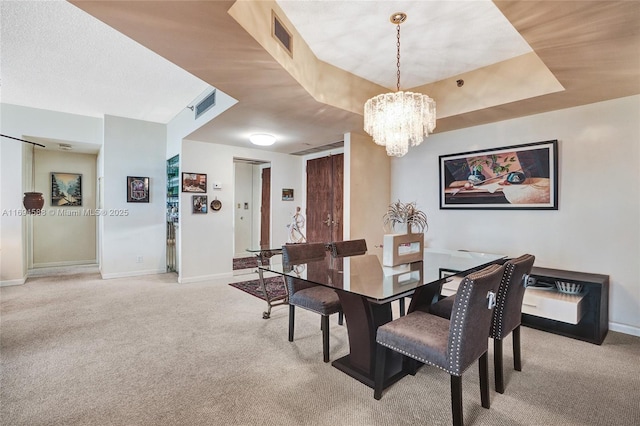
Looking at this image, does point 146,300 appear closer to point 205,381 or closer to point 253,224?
point 205,381

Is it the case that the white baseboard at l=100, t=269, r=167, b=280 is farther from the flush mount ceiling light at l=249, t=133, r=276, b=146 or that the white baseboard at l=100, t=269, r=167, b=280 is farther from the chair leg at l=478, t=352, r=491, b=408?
the chair leg at l=478, t=352, r=491, b=408

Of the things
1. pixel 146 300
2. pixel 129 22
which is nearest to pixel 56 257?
pixel 146 300

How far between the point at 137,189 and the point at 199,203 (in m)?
1.42

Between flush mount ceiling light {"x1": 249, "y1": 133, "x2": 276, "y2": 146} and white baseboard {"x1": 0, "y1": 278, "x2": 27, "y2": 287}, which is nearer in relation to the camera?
flush mount ceiling light {"x1": 249, "y1": 133, "x2": 276, "y2": 146}

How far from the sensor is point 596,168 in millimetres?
3146

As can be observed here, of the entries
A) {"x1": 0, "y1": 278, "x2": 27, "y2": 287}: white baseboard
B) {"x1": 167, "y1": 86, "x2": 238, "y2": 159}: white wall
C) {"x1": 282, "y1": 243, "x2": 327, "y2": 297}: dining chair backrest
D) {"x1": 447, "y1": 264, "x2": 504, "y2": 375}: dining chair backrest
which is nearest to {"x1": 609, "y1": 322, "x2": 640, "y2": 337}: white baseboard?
{"x1": 447, "y1": 264, "x2": 504, "y2": 375}: dining chair backrest

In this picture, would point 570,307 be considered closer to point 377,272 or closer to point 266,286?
point 377,272

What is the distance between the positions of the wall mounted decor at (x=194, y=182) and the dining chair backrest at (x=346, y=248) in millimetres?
2988

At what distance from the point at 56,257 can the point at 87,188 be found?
1568 millimetres

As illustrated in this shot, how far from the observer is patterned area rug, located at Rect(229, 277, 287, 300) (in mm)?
4320

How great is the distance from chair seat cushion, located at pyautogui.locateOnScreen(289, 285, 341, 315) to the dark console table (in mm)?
2108

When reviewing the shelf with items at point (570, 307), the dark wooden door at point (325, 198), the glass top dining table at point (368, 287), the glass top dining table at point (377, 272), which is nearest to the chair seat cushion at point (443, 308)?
the glass top dining table at point (368, 287)

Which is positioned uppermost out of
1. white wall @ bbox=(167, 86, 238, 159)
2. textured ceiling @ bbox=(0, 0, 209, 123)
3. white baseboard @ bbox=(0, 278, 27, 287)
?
textured ceiling @ bbox=(0, 0, 209, 123)

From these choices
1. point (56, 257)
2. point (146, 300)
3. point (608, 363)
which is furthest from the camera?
point (56, 257)
